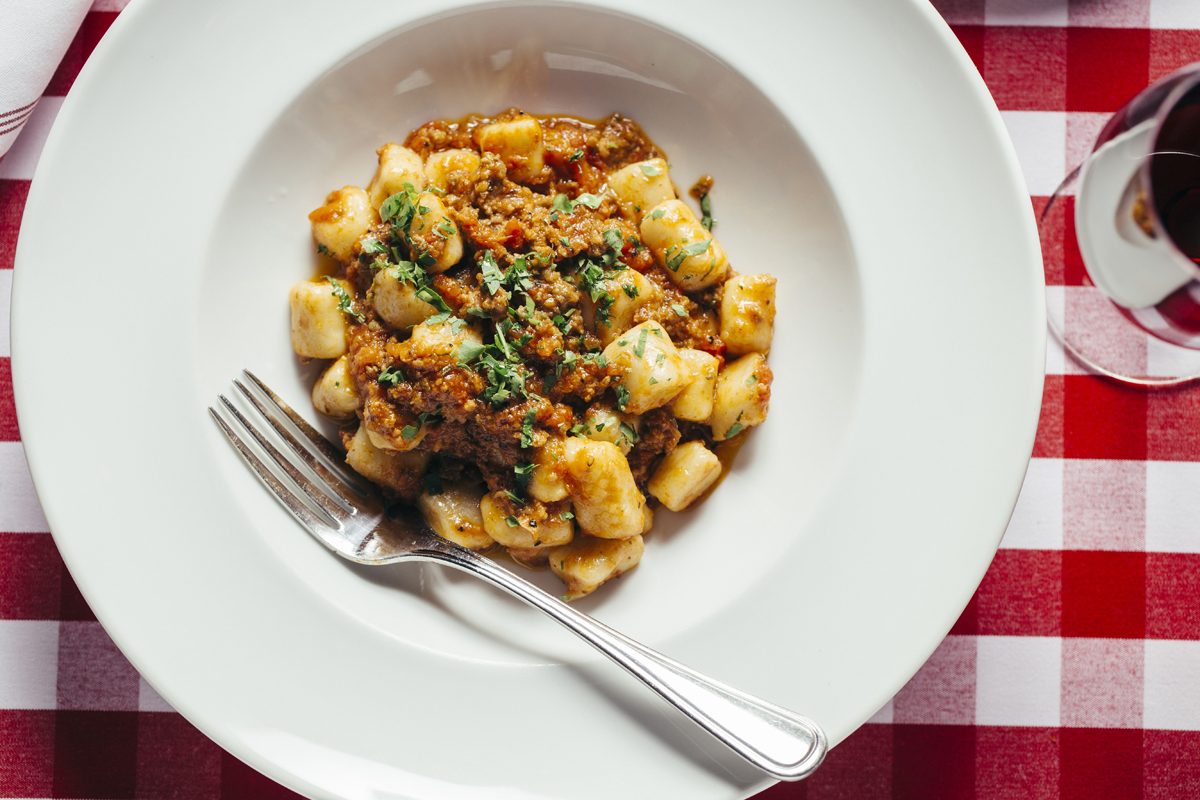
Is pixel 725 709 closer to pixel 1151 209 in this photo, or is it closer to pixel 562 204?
pixel 562 204

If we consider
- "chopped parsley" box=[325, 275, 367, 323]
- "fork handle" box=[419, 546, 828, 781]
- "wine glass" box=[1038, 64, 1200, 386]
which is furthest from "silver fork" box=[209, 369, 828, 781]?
"wine glass" box=[1038, 64, 1200, 386]

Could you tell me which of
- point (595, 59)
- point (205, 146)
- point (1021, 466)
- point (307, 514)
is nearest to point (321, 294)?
point (205, 146)

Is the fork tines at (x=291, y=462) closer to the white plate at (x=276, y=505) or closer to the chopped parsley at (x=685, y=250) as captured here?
the white plate at (x=276, y=505)

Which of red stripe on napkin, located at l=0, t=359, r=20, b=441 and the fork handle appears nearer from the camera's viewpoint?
the fork handle

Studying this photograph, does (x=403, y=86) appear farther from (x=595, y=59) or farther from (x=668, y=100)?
(x=668, y=100)

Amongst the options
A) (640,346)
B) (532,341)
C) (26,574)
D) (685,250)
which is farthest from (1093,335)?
(26,574)

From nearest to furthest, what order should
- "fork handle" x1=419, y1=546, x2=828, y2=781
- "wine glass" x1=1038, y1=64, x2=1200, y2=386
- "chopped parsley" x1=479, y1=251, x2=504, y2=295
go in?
"wine glass" x1=1038, y1=64, x2=1200, y2=386, "fork handle" x1=419, y1=546, x2=828, y2=781, "chopped parsley" x1=479, y1=251, x2=504, y2=295

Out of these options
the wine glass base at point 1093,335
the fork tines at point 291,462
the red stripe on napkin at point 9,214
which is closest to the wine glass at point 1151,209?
the wine glass base at point 1093,335

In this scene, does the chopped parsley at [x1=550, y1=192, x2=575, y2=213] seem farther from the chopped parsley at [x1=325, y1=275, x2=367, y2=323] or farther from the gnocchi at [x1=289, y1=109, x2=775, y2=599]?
the chopped parsley at [x1=325, y1=275, x2=367, y2=323]
